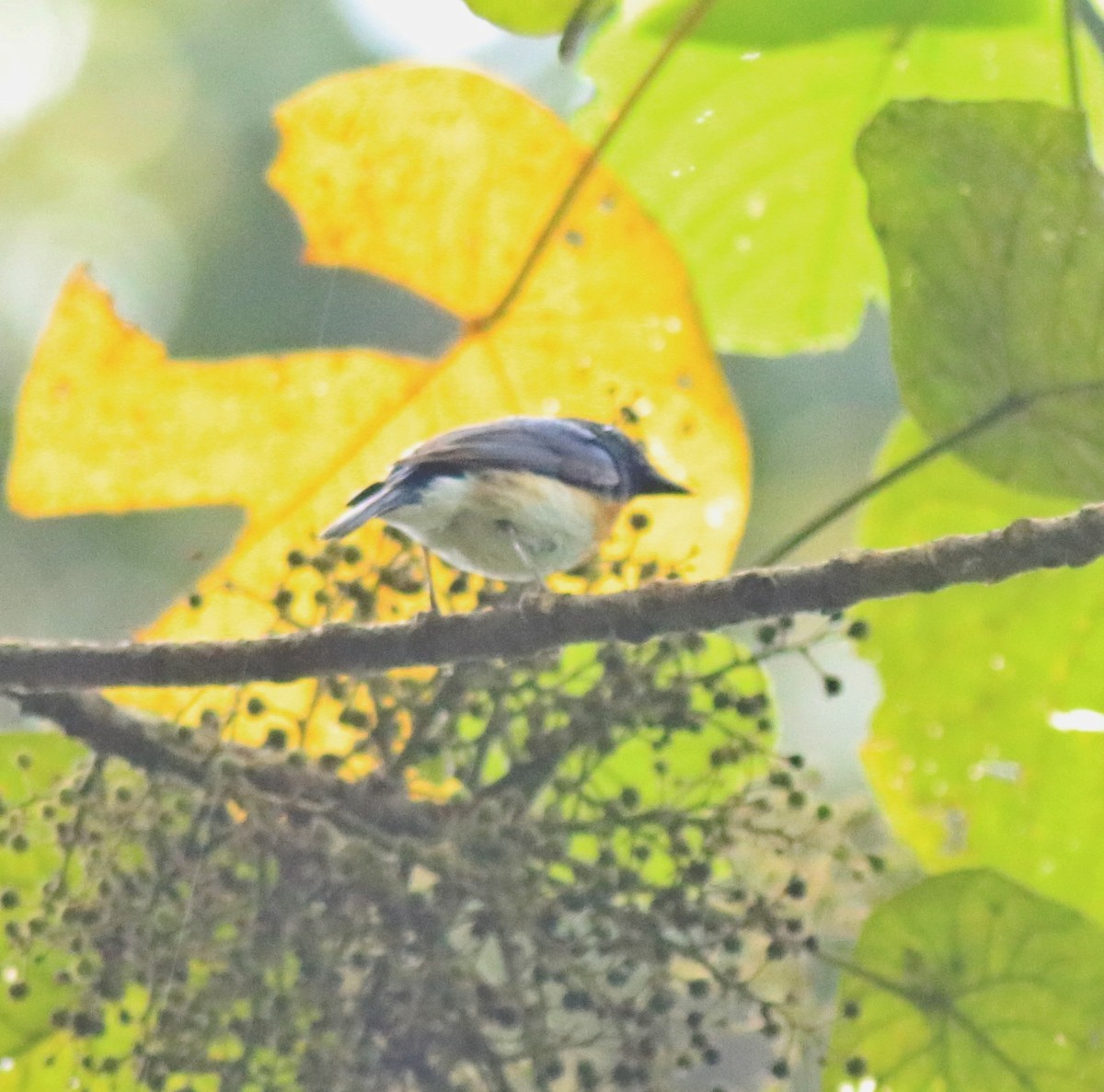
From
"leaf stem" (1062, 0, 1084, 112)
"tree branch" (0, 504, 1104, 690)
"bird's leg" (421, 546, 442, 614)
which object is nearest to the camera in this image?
"tree branch" (0, 504, 1104, 690)

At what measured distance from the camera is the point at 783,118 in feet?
3.19

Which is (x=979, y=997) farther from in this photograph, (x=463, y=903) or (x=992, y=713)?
(x=463, y=903)

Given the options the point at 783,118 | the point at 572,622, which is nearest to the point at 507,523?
the point at 572,622

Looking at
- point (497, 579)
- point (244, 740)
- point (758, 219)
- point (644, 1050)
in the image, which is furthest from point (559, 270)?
point (644, 1050)

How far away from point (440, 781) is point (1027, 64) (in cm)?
62

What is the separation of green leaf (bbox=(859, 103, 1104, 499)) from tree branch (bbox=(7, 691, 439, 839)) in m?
0.38

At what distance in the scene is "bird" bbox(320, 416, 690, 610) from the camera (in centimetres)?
70

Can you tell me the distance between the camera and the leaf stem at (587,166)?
0.91 m

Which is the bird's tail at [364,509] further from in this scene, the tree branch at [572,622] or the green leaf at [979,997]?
the green leaf at [979,997]

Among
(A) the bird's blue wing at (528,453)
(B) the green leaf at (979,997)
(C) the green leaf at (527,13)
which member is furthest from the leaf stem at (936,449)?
(C) the green leaf at (527,13)

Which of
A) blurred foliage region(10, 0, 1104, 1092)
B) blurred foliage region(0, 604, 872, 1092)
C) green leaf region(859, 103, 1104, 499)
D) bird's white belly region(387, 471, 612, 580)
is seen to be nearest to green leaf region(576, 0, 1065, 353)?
blurred foliage region(10, 0, 1104, 1092)

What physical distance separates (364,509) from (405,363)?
0.84ft

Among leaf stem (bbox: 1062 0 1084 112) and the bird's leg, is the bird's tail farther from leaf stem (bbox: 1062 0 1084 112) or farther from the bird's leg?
leaf stem (bbox: 1062 0 1084 112)

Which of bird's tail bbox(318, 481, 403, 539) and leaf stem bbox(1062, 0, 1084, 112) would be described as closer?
bird's tail bbox(318, 481, 403, 539)
